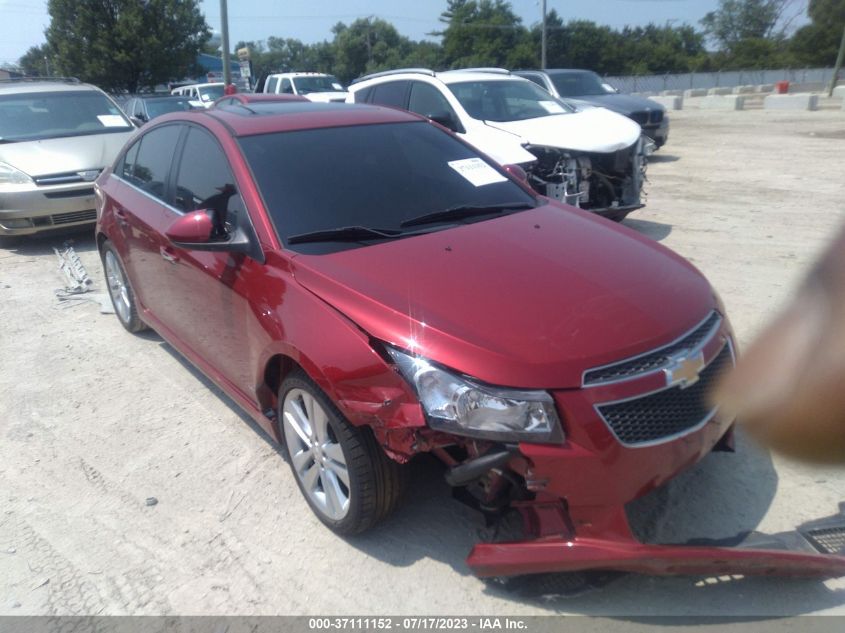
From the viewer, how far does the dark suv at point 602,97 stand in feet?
43.5

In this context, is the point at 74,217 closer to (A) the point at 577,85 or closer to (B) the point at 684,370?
(B) the point at 684,370

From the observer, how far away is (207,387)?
4723mm

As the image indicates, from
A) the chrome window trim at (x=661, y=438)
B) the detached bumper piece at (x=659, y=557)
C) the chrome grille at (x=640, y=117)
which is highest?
the chrome grille at (x=640, y=117)

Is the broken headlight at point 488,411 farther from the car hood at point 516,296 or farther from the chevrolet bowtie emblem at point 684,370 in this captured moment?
the chevrolet bowtie emblem at point 684,370

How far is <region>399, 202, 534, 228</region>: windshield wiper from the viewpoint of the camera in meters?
3.60

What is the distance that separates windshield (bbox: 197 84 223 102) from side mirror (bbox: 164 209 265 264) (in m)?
19.9

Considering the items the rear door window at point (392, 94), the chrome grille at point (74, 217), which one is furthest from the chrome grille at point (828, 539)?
the chrome grille at point (74, 217)

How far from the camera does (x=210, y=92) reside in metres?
22.7

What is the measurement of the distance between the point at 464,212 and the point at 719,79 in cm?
5617

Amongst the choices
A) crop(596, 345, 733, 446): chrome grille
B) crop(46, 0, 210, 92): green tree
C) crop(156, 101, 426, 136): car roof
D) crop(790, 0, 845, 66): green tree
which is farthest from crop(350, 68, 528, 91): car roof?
crop(790, 0, 845, 66): green tree

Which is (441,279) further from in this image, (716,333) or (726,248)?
(726,248)

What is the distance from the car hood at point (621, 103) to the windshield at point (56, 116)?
824 cm

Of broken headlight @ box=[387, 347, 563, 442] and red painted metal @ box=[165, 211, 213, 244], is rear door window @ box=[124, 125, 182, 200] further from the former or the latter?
broken headlight @ box=[387, 347, 563, 442]

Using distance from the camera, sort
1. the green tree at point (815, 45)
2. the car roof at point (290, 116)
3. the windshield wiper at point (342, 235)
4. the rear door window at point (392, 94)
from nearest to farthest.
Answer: the windshield wiper at point (342, 235) → the car roof at point (290, 116) → the rear door window at point (392, 94) → the green tree at point (815, 45)
